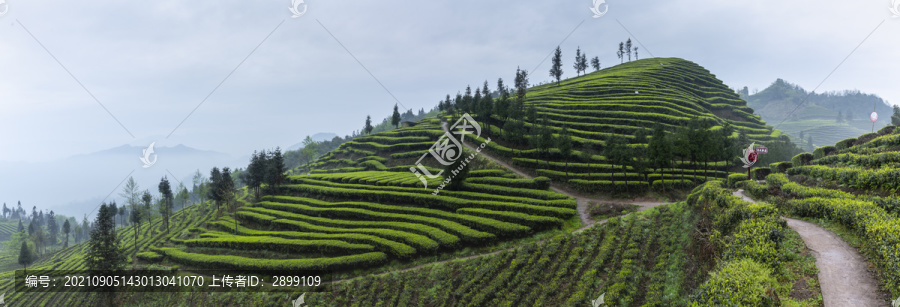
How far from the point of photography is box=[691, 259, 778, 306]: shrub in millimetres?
6672

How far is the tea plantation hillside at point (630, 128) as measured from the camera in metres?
33.5

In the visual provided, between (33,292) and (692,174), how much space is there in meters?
68.2

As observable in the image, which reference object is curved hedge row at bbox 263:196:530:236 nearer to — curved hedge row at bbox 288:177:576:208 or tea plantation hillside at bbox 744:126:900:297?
curved hedge row at bbox 288:177:576:208

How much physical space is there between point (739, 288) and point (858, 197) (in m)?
11.1

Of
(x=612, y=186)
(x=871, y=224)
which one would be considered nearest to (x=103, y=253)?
(x=612, y=186)

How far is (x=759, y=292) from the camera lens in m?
6.89

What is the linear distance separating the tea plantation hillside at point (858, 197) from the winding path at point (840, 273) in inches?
9.5

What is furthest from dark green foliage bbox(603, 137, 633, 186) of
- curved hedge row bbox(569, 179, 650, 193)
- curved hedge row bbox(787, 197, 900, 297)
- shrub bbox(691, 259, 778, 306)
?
shrub bbox(691, 259, 778, 306)

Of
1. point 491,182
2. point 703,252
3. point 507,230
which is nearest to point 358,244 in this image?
point 507,230

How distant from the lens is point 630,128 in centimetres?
4691

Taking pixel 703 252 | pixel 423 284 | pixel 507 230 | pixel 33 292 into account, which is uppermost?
pixel 703 252

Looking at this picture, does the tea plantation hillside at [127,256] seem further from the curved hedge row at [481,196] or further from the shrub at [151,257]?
the curved hedge row at [481,196]

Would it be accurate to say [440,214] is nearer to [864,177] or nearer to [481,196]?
[481,196]

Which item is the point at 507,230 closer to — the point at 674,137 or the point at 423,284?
the point at 423,284
